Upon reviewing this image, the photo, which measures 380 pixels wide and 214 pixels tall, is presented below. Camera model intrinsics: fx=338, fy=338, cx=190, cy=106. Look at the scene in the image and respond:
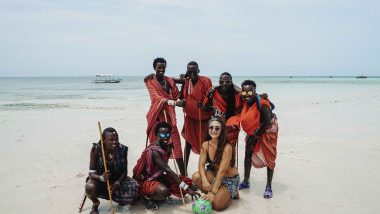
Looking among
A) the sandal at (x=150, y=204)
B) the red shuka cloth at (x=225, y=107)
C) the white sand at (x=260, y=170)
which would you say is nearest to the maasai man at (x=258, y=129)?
the red shuka cloth at (x=225, y=107)

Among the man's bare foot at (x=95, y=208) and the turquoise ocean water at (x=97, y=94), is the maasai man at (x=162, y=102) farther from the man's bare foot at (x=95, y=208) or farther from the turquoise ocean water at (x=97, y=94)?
the turquoise ocean water at (x=97, y=94)

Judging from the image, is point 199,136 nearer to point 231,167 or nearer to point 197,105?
point 197,105

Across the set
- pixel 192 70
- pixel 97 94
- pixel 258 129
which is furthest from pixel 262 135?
pixel 97 94

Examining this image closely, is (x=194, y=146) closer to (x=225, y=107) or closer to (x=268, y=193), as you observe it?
(x=225, y=107)

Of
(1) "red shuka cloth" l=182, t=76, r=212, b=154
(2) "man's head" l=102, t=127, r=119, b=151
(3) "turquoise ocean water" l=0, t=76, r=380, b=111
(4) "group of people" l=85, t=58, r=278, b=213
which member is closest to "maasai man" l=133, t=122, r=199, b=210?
(4) "group of people" l=85, t=58, r=278, b=213

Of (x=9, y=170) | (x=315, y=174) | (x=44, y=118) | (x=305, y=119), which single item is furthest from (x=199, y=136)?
(x=44, y=118)

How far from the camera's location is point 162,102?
15.7 feet

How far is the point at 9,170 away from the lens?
18.7 ft

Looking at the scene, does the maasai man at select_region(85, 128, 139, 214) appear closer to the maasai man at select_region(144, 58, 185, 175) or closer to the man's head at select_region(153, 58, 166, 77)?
the maasai man at select_region(144, 58, 185, 175)

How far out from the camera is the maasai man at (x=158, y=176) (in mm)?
4020

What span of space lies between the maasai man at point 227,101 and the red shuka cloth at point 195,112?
202 mm

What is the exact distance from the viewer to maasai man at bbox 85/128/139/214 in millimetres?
3830

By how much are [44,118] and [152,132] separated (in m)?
8.66

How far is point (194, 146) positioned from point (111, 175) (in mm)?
1584
